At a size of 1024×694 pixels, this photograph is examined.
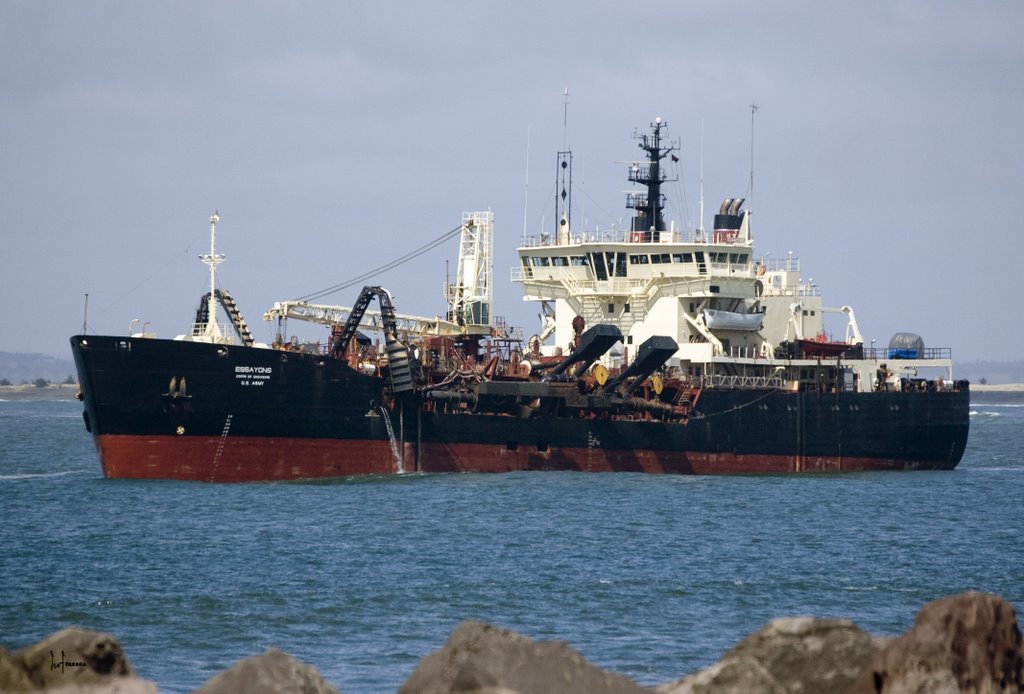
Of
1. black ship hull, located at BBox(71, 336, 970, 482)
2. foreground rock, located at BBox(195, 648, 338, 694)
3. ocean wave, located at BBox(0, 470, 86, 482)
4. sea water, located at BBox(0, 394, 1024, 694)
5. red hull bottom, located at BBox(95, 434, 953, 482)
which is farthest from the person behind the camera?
ocean wave, located at BBox(0, 470, 86, 482)

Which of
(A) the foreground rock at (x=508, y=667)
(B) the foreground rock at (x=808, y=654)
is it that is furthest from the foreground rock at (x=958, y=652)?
(A) the foreground rock at (x=508, y=667)

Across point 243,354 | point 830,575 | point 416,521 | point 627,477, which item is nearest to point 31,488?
point 243,354

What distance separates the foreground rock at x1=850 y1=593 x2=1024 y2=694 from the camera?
14500 millimetres

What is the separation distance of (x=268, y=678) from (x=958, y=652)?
6.86 meters

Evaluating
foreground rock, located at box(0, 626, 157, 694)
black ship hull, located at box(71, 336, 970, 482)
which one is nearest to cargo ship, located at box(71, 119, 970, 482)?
black ship hull, located at box(71, 336, 970, 482)

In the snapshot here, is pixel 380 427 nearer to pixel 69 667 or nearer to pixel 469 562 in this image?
pixel 469 562

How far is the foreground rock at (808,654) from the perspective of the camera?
15.3 metres

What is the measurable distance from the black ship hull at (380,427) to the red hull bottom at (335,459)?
0.11 ft

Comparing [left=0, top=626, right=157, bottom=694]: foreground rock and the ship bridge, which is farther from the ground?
the ship bridge

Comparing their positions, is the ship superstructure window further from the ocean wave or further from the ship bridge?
the ocean wave

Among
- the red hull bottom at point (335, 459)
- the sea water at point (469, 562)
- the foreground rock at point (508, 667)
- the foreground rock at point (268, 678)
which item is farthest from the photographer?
the red hull bottom at point (335, 459)

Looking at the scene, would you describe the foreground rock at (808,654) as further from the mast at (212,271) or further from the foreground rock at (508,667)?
the mast at (212,271)

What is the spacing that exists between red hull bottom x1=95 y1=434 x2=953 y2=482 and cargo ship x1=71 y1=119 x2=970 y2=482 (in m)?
0.06

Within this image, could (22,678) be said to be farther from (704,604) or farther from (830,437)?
(830,437)
